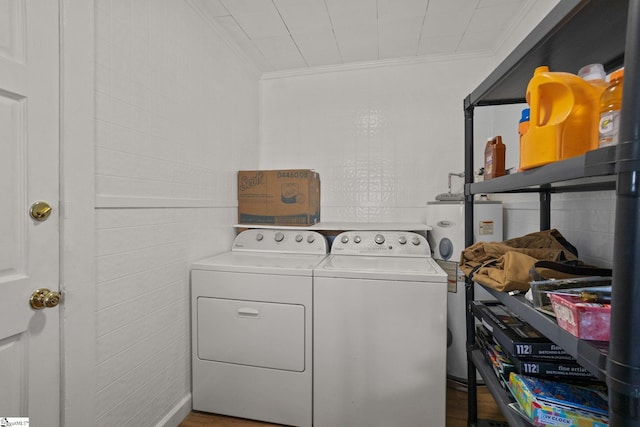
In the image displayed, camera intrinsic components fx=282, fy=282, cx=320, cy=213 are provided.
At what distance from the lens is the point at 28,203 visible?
89 cm

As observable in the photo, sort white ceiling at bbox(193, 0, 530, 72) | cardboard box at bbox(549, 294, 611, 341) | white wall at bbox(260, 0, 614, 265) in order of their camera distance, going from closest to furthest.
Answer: cardboard box at bbox(549, 294, 611, 341)
white ceiling at bbox(193, 0, 530, 72)
white wall at bbox(260, 0, 614, 265)

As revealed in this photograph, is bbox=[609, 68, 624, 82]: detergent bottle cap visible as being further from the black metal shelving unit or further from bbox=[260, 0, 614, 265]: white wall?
bbox=[260, 0, 614, 265]: white wall

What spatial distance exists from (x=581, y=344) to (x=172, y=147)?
172 centimetres

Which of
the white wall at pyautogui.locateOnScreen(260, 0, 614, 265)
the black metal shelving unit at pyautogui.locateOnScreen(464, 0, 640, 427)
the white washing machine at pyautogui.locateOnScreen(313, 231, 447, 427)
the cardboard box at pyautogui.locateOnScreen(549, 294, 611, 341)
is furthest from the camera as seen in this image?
the white wall at pyautogui.locateOnScreen(260, 0, 614, 265)

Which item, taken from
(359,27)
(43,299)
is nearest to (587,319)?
(43,299)

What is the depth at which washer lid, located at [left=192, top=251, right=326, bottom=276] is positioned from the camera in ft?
4.84

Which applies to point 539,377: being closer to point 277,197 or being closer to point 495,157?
point 495,157

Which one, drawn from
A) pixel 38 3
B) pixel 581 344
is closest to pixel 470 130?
pixel 581 344

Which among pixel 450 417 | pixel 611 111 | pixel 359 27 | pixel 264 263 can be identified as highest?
pixel 359 27

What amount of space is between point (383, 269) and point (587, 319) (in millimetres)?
871

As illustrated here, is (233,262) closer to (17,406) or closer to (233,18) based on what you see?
(17,406)

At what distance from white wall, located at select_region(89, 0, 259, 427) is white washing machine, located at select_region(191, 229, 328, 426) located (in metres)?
0.12
